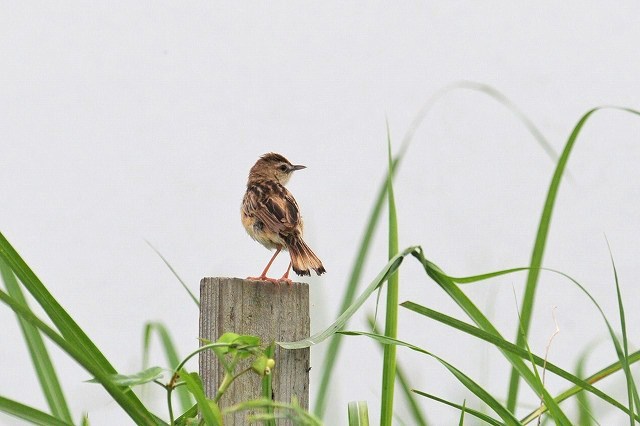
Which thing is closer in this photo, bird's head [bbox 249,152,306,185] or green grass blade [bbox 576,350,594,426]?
green grass blade [bbox 576,350,594,426]

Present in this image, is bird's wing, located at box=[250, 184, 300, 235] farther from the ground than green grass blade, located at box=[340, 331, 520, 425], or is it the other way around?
bird's wing, located at box=[250, 184, 300, 235]

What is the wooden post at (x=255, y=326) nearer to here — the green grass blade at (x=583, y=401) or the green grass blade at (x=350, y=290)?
the green grass blade at (x=350, y=290)

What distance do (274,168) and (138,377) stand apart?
11.2ft

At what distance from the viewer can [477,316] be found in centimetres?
243

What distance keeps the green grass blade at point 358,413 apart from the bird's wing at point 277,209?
4.88ft

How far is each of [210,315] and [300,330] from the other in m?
0.25

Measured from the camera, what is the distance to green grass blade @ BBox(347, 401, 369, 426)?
2.33 meters

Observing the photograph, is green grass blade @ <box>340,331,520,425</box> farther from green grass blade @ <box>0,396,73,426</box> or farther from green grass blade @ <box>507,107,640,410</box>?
green grass blade @ <box>0,396,73,426</box>

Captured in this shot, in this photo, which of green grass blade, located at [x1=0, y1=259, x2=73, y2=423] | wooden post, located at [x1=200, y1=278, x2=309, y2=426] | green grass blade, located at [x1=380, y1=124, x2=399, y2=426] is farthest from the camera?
green grass blade, located at [x1=0, y1=259, x2=73, y2=423]

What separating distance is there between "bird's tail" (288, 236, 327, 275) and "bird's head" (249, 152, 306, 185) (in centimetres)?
163

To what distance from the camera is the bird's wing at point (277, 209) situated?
3901 millimetres

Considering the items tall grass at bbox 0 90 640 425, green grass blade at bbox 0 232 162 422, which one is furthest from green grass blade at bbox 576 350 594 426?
green grass blade at bbox 0 232 162 422

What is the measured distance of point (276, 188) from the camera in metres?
4.36

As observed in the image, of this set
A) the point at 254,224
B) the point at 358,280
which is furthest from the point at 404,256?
the point at 254,224
